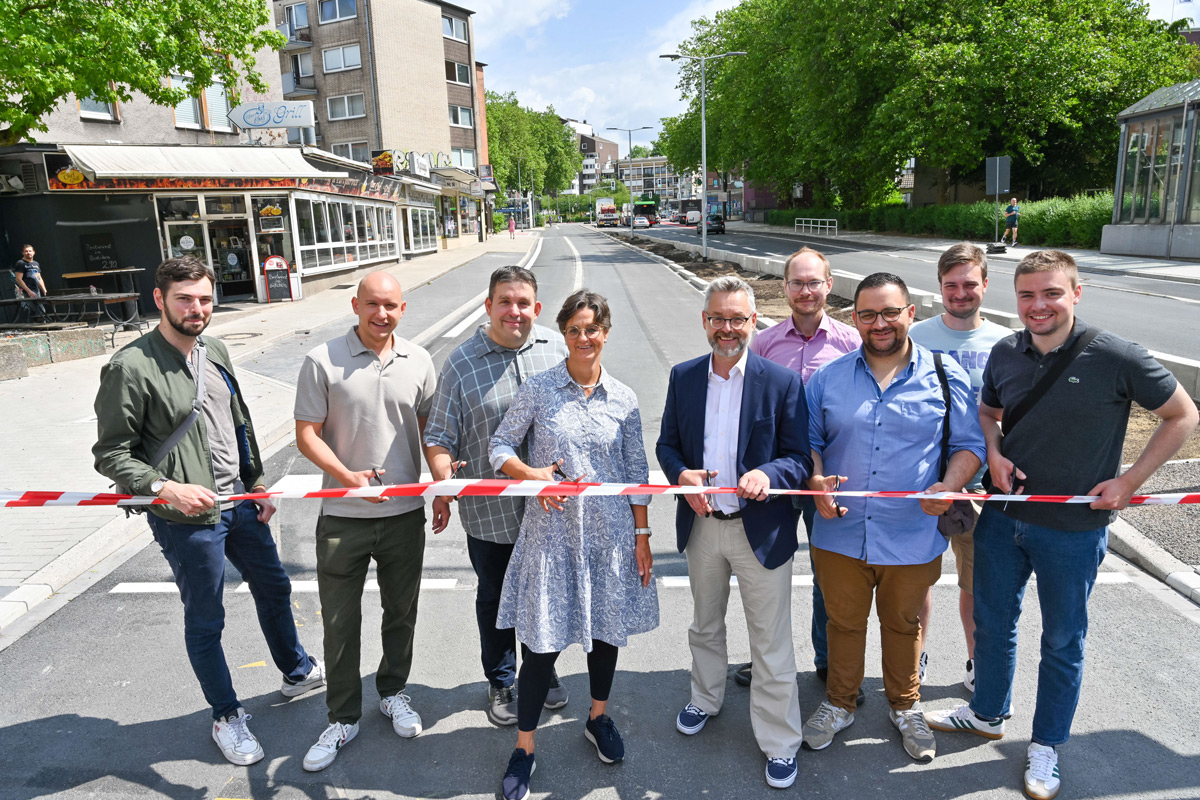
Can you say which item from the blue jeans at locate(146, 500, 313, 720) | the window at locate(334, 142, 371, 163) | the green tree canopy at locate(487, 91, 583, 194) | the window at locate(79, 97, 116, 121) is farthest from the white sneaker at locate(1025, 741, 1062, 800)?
the green tree canopy at locate(487, 91, 583, 194)

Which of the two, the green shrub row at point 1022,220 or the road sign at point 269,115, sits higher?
the road sign at point 269,115

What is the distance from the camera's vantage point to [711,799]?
310 cm

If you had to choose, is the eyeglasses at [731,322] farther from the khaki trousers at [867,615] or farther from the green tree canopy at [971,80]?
the green tree canopy at [971,80]

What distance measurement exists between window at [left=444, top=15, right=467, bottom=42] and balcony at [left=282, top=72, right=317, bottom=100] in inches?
375

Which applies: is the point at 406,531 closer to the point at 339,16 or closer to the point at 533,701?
the point at 533,701

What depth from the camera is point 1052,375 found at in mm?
3041

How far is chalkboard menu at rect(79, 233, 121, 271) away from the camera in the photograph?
1902 cm

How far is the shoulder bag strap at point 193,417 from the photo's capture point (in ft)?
10.7

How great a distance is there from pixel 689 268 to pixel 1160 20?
26315 mm

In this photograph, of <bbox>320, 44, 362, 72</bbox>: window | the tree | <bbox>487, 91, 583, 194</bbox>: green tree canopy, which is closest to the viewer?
the tree

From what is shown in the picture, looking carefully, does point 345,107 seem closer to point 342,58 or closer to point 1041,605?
point 342,58

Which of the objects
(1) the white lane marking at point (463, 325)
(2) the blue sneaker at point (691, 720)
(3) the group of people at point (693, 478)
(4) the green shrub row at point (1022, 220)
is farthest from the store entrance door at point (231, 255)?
(4) the green shrub row at point (1022, 220)

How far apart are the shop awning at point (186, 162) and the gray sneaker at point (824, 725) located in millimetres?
19228

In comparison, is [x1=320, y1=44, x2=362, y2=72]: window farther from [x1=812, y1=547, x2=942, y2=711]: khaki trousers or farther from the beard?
[x1=812, y1=547, x2=942, y2=711]: khaki trousers
